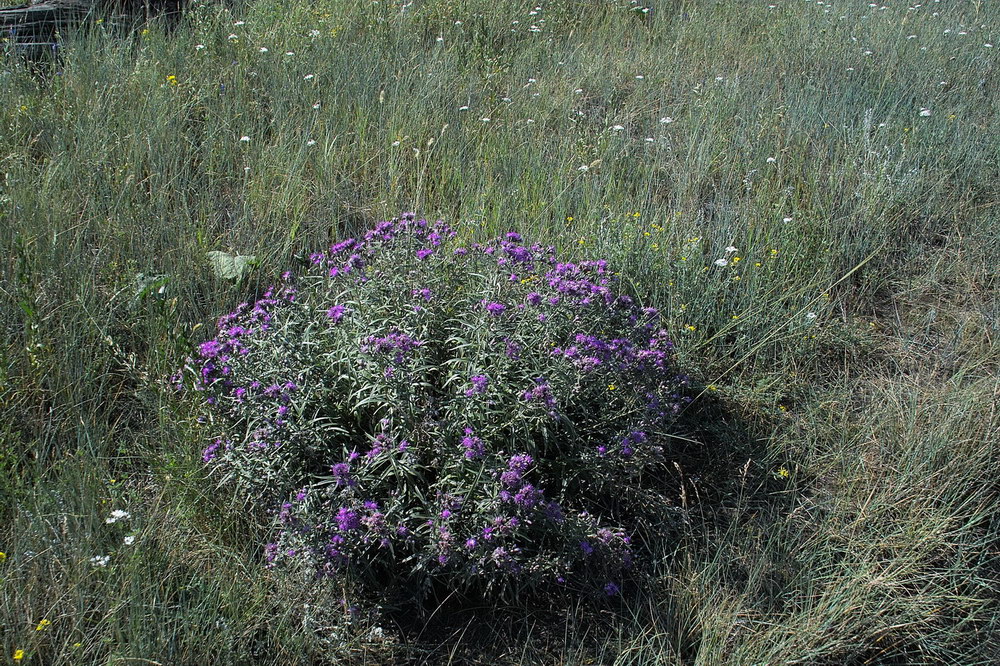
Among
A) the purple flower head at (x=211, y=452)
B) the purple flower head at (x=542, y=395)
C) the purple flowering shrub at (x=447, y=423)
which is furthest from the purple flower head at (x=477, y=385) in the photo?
the purple flower head at (x=211, y=452)

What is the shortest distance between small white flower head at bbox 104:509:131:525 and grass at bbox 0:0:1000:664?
0.12 feet

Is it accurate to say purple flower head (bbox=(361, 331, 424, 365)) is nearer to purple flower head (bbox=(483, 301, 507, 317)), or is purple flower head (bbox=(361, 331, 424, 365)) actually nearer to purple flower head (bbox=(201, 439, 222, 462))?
purple flower head (bbox=(483, 301, 507, 317))

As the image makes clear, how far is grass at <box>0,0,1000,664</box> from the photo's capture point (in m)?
2.40

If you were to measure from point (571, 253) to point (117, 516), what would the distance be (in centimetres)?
229

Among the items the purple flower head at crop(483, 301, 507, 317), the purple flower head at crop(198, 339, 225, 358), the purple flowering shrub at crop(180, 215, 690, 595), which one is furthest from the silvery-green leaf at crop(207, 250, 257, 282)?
the purple flower head at crop(483, 301, 507, 317)

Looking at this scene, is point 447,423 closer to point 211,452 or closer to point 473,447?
point 473,447

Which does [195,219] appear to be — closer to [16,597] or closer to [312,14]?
[16,597]

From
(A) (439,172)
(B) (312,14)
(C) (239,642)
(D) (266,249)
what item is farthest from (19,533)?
(B) (312,14)

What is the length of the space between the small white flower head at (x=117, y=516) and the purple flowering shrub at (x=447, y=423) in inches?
11.8

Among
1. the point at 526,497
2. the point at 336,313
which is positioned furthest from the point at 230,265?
the point at 526,497

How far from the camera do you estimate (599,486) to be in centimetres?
259

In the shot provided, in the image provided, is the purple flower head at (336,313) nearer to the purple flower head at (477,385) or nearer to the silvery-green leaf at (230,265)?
the purple flower head at (477,385)

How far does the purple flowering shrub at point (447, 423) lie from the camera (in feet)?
7.57

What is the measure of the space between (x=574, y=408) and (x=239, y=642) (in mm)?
1303
